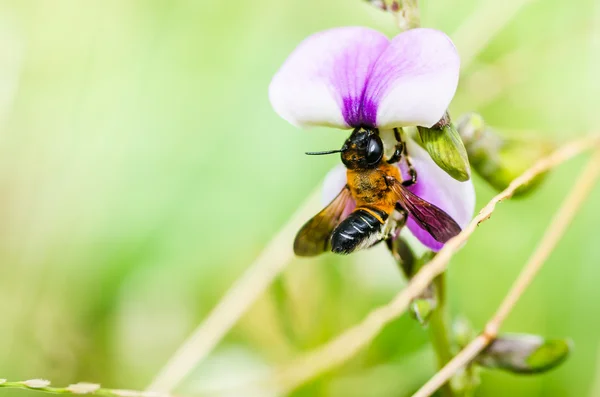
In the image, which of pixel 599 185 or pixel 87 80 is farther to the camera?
pixel 87 80

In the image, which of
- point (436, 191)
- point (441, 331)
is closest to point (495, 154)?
point (436, 191)

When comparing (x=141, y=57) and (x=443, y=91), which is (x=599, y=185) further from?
(x=141, y=57)

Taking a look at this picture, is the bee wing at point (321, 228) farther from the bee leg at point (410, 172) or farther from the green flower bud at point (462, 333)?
the green flower bud at point (462, 333)

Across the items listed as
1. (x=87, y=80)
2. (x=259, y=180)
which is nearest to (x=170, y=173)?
(x=259, y=180)

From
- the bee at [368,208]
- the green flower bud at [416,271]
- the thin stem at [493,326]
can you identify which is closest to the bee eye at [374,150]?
the bee at [368,208]

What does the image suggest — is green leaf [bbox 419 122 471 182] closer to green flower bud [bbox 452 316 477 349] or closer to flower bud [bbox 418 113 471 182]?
flower bud [bbox 418 113 471 182]

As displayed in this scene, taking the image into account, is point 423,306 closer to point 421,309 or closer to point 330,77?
point 421,309

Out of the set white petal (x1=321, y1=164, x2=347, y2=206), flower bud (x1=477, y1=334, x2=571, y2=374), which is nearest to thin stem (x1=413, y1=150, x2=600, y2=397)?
flower bud (x1=477, y1=334, x2=571, y2=374)
